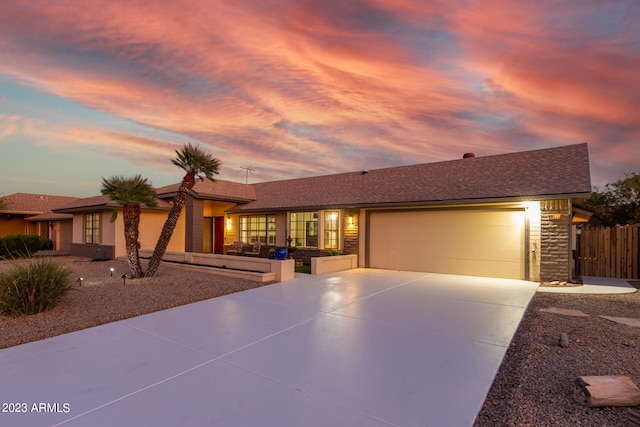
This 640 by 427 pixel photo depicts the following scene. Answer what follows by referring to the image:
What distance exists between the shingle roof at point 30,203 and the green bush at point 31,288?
75.6 feet

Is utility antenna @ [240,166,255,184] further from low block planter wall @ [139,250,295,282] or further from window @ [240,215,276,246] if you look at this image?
low block planter wall @ [139,250,295,282]

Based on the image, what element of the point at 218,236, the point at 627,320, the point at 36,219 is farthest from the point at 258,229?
the point at 36,219

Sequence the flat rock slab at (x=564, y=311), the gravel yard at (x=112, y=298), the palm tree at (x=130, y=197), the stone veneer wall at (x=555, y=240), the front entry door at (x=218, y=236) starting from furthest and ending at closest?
the front entry door at (x=218, y=236) < the palm tree at (x=130, y=197) < the stone veneer wall at (x=555, y=240) < the flat rock slab at (x=564, y=311) < the gravel yard at (x=112, y=298)

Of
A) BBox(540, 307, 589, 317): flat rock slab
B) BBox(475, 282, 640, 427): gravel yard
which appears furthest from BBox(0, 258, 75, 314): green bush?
BBox(540, 307, 589, 317): flat rock slab

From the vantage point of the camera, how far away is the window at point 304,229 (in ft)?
48.3

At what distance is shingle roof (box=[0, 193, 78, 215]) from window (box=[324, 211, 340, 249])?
23.9 m

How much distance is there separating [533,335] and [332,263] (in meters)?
7.78

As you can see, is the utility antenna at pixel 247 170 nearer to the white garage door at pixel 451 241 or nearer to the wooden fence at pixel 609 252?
the white garage door at pixel 451 241

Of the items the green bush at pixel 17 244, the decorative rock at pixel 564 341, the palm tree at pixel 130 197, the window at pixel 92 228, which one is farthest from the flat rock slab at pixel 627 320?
the green bush at pixel 17 244

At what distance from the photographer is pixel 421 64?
9977 mm

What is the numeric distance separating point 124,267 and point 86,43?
26.7ft

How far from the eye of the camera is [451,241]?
11.8m

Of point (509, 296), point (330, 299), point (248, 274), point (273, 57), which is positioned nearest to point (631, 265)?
point (509, 296)

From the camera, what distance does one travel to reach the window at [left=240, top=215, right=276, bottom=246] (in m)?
16.6
